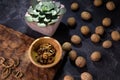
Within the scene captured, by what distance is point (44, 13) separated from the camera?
0.80 metres

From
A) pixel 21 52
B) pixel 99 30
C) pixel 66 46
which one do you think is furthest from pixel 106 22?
pixel 21 52

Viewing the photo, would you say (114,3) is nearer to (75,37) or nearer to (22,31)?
(75,37)

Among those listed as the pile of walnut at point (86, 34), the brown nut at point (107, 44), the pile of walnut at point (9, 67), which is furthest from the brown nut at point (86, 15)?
the pile of walnut at point (9, 67)

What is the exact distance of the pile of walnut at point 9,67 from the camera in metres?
0.79

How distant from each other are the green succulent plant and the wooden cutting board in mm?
81

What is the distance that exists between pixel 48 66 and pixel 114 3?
0.33 m

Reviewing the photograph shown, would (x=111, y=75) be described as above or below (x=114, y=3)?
below

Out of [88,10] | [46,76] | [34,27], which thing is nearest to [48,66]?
[46,76]

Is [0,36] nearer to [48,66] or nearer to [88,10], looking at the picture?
[48,66]

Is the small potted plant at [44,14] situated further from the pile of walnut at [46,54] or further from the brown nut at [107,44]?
the brown nut at [107,44]

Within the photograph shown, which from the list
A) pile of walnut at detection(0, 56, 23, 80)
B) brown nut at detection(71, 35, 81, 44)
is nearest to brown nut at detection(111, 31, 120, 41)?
brown nut at detection(71, 35, 81, 44)

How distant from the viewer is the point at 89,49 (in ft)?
2.81

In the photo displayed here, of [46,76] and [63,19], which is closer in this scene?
[46,76]

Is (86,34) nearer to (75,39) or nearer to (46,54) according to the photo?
(75,39)
